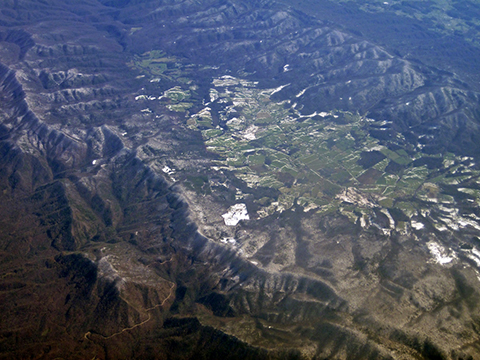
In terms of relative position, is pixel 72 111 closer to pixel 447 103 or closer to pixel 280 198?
pixel 280 198

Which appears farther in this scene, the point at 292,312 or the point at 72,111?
the point at 72,111

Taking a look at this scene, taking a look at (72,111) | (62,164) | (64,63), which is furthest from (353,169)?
(64,63)

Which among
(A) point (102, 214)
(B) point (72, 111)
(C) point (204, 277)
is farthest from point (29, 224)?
(B) point (72, 111)

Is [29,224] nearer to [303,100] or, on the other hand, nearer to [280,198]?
[280,198]

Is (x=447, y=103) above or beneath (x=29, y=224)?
above

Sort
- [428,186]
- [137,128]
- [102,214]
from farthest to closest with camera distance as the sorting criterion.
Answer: [137,128] → [428,186] → [102,214]

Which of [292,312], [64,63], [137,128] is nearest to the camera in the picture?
[292,312]
